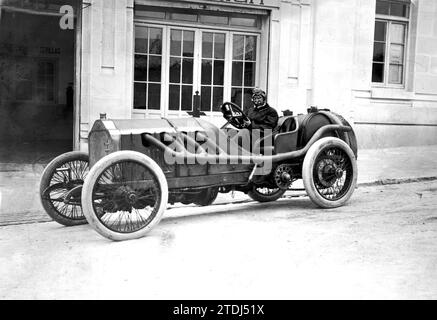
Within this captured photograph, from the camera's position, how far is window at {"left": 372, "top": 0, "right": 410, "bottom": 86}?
11211 mm

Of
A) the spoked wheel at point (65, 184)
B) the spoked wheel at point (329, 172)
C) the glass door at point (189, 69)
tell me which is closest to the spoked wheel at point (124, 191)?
the spoked wheel at point (65, 184)

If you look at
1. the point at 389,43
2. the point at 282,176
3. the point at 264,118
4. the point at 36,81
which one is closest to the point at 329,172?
the point at 282,176

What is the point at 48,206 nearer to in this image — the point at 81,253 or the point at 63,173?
the point at 63,173

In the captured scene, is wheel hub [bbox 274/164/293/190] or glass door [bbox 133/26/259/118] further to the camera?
glass door [bbox 133/26/259/118]

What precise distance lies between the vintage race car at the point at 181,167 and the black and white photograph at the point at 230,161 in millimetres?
18

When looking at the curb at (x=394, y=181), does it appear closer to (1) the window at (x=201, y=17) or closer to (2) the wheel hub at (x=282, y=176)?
(2) the wheel hub at (x=282, y=176)

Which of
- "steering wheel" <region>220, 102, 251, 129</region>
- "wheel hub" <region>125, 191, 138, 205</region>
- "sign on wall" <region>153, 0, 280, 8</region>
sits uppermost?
"sign on wall" <region>153, 0, 280, 8</region>

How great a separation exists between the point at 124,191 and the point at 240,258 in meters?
1.36

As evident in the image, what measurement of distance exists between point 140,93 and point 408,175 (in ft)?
16.3

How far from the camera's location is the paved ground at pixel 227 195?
6094mm

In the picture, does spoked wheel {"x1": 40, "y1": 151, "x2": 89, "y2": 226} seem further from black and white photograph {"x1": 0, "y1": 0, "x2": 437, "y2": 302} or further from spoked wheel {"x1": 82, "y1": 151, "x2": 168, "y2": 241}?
spoked wheel {"x1": 82, "y1": 151, "x2": 168, "y2": 241}

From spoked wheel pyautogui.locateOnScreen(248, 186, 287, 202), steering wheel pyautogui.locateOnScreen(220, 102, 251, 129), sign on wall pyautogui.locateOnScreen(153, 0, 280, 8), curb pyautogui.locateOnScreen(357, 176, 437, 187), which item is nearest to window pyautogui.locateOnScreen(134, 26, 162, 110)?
sign on wall pyautogui.locateOnScreen(153, 0, 280, 8)

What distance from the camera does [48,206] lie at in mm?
5164

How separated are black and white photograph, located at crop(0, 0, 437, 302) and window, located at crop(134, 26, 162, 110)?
26 millimetres
